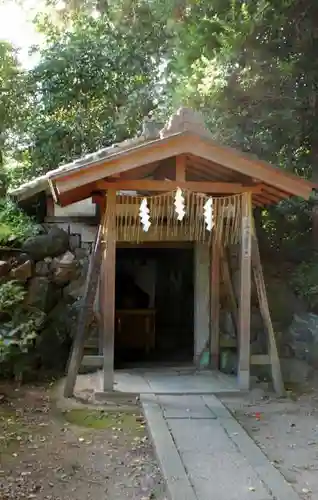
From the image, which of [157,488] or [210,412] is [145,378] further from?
[157,488]

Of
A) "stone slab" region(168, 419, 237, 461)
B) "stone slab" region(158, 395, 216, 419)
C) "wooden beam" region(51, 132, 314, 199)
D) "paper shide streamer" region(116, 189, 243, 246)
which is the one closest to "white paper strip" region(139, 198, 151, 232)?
"paper shide streamer" region(116, 189, 243, 246)

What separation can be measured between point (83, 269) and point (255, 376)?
312cm

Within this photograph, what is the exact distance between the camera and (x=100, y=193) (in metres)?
6.95

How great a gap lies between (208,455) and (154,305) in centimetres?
719

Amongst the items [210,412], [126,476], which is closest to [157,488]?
[126,476]

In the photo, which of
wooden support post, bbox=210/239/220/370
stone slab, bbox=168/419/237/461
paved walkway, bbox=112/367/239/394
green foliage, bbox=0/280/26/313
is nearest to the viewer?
stone slab, bbox=168/419/237/461

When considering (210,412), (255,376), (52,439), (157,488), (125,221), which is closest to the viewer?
(157,488)

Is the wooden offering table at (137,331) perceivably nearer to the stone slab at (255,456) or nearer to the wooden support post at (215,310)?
the wooden support post at (215,310)

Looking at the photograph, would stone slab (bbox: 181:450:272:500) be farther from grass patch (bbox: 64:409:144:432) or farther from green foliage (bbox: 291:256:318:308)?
green foliage (bbox: 291:256:318:308)

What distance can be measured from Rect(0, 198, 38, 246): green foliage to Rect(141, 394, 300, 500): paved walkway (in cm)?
361

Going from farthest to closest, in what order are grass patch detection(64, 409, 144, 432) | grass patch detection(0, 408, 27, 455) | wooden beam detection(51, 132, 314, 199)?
wooden beam detection(51, 132, 314, 199) < grass patch detection(64, 409, 144, 432) < grass patch detection(0, 408, 27, 455)

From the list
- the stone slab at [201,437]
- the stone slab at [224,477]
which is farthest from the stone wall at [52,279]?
the stone slab at [224,477]

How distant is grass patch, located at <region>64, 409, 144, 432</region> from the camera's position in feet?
17.9

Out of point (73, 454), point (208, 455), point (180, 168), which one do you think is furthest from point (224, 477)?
point (180, 168)
